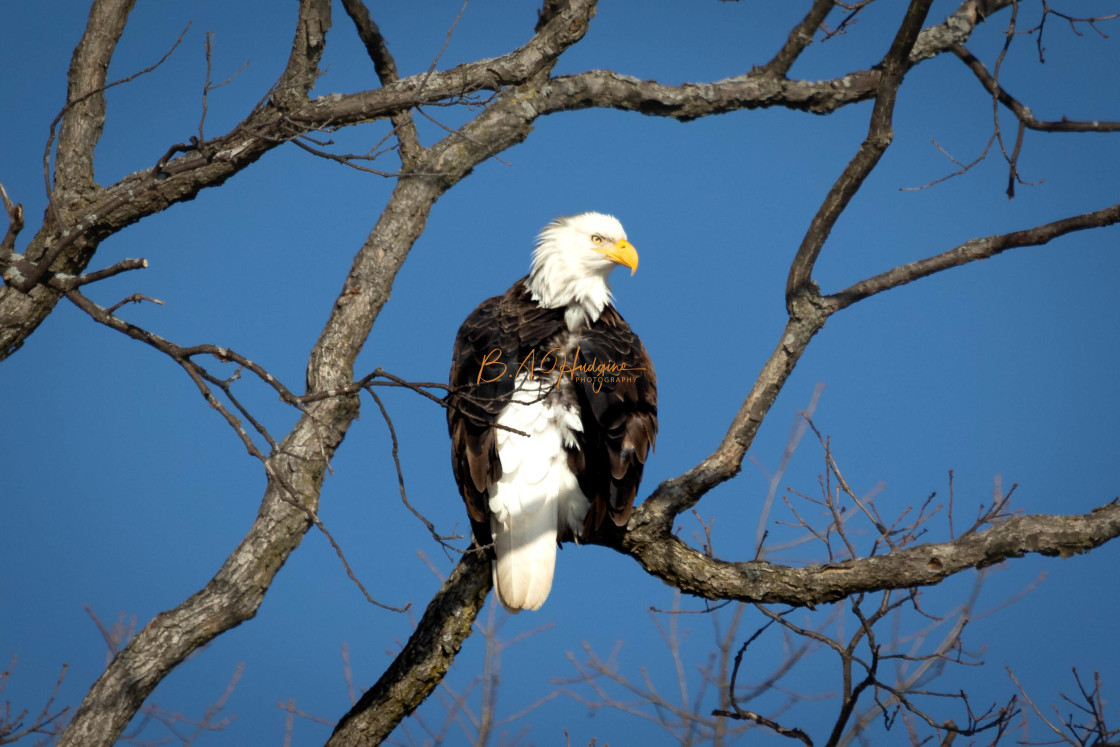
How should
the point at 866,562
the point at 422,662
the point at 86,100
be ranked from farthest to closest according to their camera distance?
the point at 86,100, the point at 422,662, the point at 866,562

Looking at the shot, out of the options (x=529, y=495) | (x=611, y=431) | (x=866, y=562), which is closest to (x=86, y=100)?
(x=529, y=495)

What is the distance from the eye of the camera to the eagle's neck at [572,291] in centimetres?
408

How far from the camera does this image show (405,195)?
4988 mm

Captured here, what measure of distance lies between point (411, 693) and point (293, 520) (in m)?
0.89

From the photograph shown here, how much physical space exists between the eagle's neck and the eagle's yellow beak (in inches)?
3.9

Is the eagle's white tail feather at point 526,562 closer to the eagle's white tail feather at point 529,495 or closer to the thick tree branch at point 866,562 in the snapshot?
the eagle's white tail feather at point 529,495

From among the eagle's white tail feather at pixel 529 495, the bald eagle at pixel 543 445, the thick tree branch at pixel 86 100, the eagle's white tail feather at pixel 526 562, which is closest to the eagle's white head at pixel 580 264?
the bald eagle at pixel 543 445

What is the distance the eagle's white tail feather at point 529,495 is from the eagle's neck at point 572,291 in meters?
0.60

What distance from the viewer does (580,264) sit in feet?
13.7

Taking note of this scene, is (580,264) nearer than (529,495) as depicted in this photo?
No

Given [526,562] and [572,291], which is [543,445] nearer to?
[526,562]

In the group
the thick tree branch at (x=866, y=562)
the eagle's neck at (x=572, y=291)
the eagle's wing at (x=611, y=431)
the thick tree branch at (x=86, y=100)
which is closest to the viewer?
the thick tree branch at (x=866, y=562)

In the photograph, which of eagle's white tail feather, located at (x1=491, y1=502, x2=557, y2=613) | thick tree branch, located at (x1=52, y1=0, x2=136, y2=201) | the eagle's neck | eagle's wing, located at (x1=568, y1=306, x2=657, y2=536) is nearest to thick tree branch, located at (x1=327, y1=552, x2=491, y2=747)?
eagle's white tail feather, located at (x1=491, y1=502, x2=557, y2=613)

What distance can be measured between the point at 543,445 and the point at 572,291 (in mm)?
849
